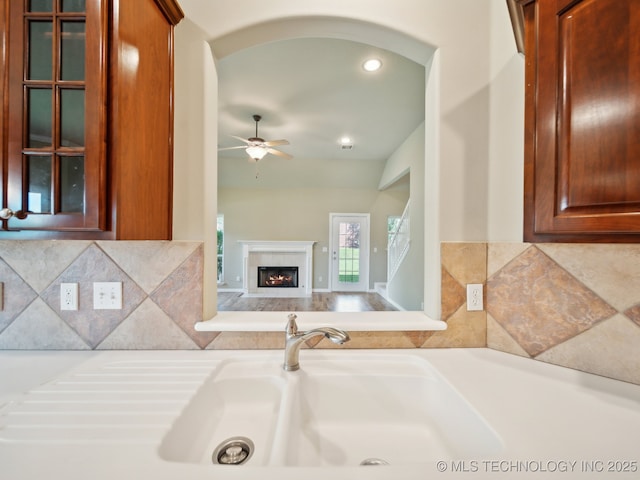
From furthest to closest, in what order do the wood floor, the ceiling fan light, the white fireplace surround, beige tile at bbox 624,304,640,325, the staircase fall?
the white fireplace surround, the wood floor, the staircase, the ceiling fan light, beige tile at bbox 624,304,640,325

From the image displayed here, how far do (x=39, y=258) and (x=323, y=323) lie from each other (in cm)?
127

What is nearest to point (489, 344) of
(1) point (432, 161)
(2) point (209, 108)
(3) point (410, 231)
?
(1) point (432, 161)

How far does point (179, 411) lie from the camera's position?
2.36 ft

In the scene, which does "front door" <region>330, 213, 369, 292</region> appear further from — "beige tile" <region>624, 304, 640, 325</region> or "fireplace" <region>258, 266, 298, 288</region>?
"beige tile" <region>624, 304, 640, 325</region>

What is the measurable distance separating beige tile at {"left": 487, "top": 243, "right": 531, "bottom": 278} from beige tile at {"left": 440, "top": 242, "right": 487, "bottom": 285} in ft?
0.06

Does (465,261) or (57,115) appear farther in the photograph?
(465,261)

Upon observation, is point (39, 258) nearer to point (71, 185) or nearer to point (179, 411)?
point (71, 185)

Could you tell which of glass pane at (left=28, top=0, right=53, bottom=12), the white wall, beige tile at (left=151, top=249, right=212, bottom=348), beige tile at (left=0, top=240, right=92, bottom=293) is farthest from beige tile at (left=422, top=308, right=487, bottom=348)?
glass pane at (left=28, top=0, right=53, bottom=12)

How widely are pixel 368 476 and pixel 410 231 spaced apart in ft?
12.1

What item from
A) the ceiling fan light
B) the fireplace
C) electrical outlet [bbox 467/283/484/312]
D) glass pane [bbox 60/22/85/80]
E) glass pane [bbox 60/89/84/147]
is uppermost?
the ceiling fan light

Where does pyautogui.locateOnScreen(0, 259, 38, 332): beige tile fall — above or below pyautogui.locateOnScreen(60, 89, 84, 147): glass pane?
below

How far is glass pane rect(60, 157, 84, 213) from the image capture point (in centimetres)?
80

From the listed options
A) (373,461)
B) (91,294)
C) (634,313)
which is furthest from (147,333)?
(634,313)

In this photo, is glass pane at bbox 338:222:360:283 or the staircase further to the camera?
glass pane at bbox 338:222:360:283
